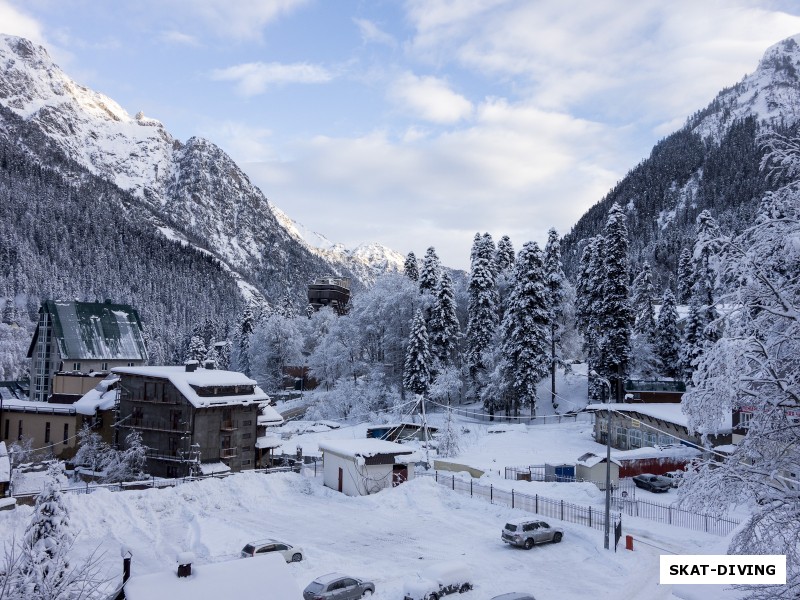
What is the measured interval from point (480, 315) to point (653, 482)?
31.4 m

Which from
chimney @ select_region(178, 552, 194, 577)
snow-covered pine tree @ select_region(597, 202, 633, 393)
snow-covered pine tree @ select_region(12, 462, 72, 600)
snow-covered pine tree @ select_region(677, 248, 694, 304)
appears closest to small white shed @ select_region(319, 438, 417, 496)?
chimney @ select_region(178, 552, 194, 577)

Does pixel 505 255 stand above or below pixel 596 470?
above

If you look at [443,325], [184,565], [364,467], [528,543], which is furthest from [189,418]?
[443,325]

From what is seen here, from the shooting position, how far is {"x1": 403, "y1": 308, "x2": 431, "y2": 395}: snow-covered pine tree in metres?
64.2

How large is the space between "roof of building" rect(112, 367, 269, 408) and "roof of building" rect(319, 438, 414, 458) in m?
8.92

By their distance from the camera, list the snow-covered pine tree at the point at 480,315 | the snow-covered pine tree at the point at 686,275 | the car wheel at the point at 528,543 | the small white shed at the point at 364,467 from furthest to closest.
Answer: the snow-covered pine tree at the point at 686,275 < the snow-covered pine tree at the point at 480,315 < the small white shed at the point at 364,467 < the car wheel at the point at 528,543

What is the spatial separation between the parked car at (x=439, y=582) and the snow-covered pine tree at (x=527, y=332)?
36.8 metres

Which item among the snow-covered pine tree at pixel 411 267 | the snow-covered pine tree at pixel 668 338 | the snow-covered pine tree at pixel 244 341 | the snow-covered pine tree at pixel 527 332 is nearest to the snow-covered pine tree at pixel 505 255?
the snow-covered pine tree at pixel 411 267

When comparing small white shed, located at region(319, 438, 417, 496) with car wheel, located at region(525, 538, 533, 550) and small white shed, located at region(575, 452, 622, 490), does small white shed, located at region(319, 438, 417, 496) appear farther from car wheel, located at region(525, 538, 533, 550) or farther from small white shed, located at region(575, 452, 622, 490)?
car wheel, located at region(525, 538, 533, 550)

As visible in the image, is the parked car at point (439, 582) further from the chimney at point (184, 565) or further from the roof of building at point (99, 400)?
the roof of building at point (99, 400)

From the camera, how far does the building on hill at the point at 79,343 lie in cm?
7119

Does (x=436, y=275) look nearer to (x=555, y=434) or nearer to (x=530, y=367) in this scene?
(x=530, y=367)

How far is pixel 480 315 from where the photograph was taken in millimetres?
67625

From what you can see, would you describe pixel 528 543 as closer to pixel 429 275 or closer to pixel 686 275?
pixel 429 275
